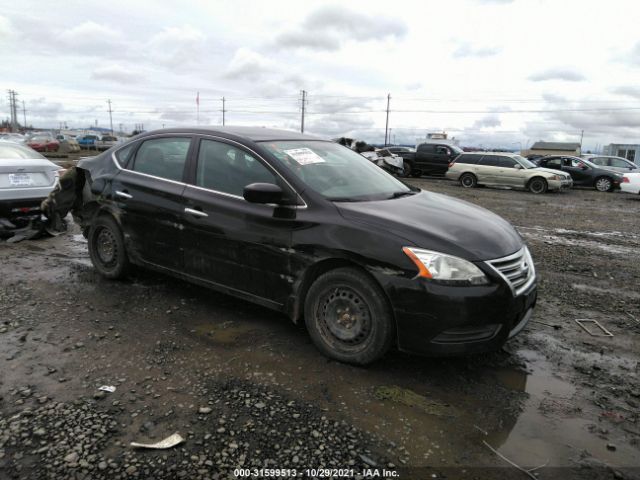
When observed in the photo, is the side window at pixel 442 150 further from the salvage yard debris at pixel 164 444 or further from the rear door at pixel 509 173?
the salvage yard debris at pixel 164 444

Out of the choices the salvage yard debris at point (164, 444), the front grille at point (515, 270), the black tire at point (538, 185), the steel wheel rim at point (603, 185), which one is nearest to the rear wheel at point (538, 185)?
the black tire at point (538, 185)

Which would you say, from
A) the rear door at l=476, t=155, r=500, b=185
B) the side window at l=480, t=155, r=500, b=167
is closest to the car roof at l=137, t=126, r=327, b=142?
the rear door at l=476, t=155, r=500, b=185

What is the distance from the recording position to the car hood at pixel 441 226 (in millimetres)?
3092

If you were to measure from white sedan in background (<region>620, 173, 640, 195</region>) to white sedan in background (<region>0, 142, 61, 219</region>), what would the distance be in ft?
56.7

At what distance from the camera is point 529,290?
3377mm

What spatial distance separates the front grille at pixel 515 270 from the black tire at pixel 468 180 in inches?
679

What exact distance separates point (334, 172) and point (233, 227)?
0.97 metres

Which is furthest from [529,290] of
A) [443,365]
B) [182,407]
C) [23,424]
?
[23,424]

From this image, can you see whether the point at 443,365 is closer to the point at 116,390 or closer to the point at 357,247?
the point at 357,247

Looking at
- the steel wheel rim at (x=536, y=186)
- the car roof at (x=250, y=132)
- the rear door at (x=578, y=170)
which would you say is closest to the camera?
the car roof at (x=250, y=132)

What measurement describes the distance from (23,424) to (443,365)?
270 cm

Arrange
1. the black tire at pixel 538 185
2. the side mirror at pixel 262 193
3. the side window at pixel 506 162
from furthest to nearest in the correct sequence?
the side window at pixel 506 162 → the black tire at pixel 538 185 → the side mirror at pixel 262 193

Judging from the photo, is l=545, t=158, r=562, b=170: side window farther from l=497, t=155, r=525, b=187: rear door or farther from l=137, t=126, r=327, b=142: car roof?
l=137, t=126, r=327, b=142: car roof

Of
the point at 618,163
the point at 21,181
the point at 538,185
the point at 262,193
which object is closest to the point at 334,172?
the point at 262,193
